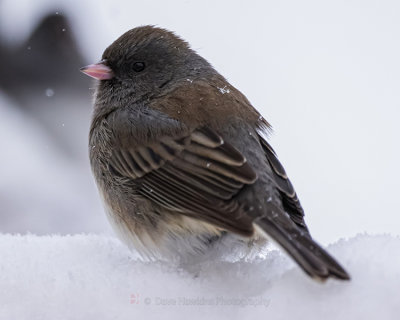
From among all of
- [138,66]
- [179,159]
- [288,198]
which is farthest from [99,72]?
[288,198]

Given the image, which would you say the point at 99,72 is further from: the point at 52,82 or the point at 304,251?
the point at 52,82

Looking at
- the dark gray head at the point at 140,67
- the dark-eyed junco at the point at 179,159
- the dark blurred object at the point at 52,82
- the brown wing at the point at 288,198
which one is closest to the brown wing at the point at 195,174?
the dark-eyed junco at the point at 179,159

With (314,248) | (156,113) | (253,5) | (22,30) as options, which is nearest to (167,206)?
(156,113)

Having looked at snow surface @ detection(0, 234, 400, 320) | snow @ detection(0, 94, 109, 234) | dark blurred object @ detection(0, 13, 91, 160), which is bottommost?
snow @ detection(0, 94, 109, 234)

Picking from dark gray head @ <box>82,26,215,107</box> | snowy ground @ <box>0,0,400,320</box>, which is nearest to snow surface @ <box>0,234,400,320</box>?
snowy ground @ <box>0,0,400,320</box>

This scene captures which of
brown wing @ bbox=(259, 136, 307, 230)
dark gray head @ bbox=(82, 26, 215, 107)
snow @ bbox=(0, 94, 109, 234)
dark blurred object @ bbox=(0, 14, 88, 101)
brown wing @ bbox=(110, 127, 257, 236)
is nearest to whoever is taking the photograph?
brown wing @ bbox=(110, 127, 257, 236)

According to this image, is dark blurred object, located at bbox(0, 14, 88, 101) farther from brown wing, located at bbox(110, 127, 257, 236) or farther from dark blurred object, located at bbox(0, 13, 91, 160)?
brown wing, located at bbox(110, 127, 257, 236)

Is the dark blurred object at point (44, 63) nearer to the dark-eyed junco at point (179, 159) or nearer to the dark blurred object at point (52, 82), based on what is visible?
the dark blurred object at point (52, 82)

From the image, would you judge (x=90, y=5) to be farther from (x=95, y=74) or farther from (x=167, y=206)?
(x=167, y=206)

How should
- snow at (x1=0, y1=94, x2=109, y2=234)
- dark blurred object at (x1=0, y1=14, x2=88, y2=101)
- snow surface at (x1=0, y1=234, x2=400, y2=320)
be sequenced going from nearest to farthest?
snow surface at (x1=0, y1=234, x2=400, y2=320) → snow at (x1=0, y1=94, x2=109, y2=234) → dark blurred object at (x1=0, y1=14, x2=88, y2=101)
